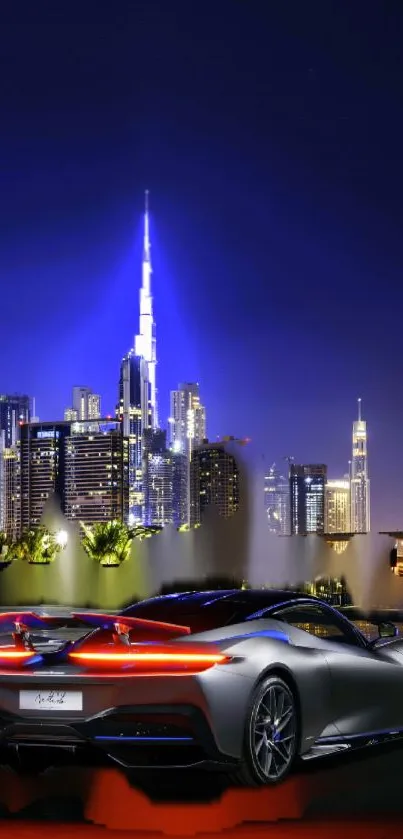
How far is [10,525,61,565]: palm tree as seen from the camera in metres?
54.3

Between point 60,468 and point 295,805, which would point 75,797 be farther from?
point 60,468

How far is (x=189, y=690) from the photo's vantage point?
23.5 ft

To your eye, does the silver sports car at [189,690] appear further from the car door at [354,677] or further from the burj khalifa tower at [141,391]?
the burj khalifa tower at [141,391]

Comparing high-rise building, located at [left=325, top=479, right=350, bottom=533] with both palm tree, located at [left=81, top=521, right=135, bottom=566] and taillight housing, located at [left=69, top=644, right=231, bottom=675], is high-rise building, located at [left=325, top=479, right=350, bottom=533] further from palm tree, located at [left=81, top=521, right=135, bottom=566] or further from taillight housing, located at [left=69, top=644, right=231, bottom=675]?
taillight housing, located at [left=69, top=644, right=231, bottom=675]

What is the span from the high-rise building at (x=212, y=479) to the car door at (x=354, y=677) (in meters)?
106

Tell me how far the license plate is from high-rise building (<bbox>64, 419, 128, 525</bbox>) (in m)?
134

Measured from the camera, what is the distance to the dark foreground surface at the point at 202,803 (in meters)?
6.43

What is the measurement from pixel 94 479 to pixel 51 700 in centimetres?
13658

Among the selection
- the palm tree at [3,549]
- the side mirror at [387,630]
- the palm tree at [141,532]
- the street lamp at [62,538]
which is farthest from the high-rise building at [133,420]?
the side mirror at [387,630]

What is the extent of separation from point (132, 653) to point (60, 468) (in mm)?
142446

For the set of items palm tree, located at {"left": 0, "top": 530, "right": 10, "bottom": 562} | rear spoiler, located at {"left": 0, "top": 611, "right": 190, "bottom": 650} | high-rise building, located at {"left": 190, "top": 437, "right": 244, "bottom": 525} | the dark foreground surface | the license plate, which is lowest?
palm tree, located at {"left": 0, "top": 530, "right": 10, "bottom": 562}

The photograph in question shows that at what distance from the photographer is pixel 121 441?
511 feet

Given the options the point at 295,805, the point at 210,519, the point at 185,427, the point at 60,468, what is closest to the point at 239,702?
the point at 295,805

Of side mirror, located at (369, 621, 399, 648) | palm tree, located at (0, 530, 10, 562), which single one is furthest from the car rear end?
palm tree, located at (0, 530, 10, 562)
